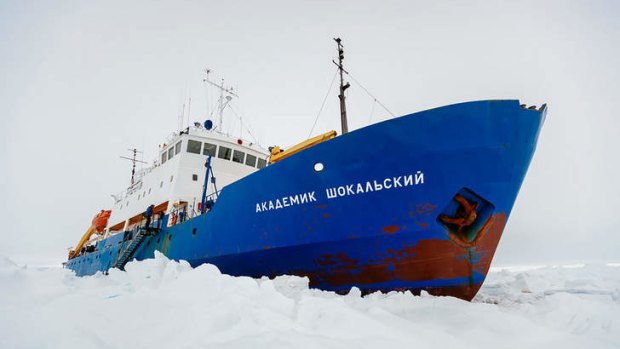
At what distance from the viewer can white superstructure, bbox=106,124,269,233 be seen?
13.1 metres

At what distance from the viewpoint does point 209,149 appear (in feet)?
45.3

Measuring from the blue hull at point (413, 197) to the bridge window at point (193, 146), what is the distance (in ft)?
28.7

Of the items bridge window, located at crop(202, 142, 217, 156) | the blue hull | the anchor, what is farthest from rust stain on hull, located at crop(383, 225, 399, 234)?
bridge window, located at crop(202, 142, 217, 156)

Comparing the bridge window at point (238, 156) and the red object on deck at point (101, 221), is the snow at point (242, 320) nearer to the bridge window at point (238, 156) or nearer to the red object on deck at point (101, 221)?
the bridge window at point (238, 156)

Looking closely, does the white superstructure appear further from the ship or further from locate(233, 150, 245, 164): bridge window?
the ship

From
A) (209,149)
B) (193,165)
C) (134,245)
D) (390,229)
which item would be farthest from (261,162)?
(390,229)

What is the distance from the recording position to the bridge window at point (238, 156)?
1417cm

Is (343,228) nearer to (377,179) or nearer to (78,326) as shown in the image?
(377,179)

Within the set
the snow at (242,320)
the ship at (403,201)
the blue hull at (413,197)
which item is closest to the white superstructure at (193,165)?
the ship at (403,201)

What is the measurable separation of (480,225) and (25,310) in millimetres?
6578

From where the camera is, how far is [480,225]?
5.66m

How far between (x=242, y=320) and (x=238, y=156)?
12.1m

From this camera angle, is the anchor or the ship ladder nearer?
the anchor

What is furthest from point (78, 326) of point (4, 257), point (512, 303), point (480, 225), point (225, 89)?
point (225, 89)
